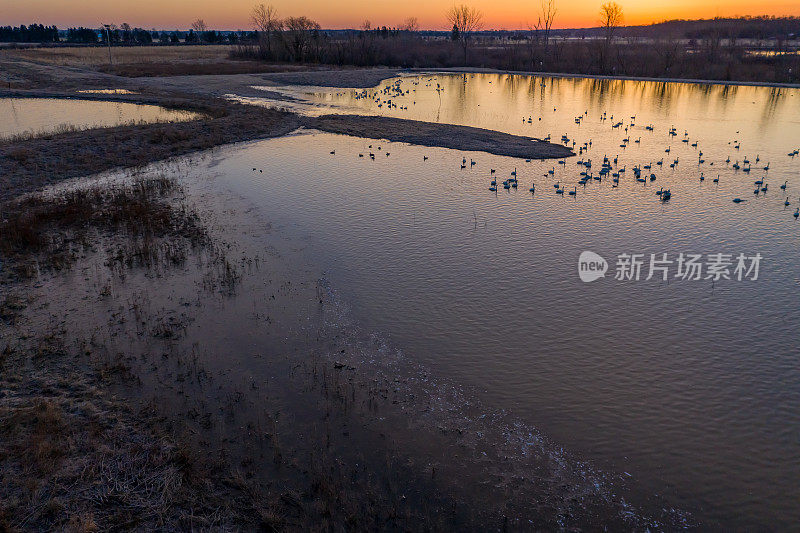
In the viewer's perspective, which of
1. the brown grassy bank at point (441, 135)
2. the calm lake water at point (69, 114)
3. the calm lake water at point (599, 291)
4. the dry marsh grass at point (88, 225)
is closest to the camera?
the calm lake water at point (599, 291)

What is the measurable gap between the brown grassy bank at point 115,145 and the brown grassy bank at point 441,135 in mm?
3873

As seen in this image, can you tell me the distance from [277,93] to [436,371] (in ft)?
156

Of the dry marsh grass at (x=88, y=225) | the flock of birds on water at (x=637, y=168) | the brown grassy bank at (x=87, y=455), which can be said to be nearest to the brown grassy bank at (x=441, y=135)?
the flock of birds on water at (x=637, y=168)

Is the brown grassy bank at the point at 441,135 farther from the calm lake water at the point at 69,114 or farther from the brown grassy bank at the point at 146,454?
the brown grassy bank at the point at 146,454

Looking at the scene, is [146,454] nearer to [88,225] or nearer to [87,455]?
[87,455]

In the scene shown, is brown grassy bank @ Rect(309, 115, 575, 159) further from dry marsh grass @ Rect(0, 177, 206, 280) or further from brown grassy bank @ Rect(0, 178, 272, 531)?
brown grassy bank @ Rect(0, 178, 272, 531)

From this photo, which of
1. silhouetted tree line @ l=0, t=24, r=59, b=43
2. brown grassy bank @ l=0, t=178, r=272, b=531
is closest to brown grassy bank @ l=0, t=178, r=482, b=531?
brown grassy bank @ l=0, t=178, r=272, b=531

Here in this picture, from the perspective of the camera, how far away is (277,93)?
49969 mm

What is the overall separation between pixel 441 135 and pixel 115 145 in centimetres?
1836

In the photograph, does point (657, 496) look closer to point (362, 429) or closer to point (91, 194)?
point (362, 429)

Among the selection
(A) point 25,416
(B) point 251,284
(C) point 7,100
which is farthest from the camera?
(C) point 7,100

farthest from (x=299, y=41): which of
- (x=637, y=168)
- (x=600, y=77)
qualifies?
(x=637, y=168)

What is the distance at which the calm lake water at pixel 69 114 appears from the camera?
95.0 ft

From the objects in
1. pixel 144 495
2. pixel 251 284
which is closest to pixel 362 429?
pixel 144 495
